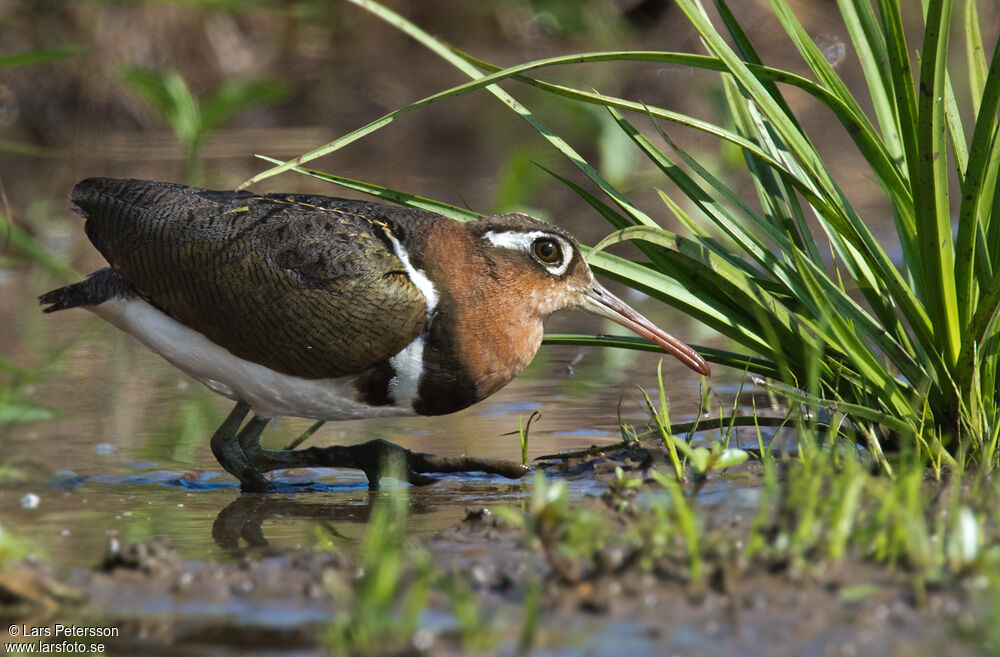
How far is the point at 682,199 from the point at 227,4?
4.32 metres

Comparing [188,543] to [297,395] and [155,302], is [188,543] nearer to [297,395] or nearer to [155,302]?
[297,395]

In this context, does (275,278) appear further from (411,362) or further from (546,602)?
(546,602)

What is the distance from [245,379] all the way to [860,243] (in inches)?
87.5

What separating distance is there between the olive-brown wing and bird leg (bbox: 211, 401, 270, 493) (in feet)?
1.23

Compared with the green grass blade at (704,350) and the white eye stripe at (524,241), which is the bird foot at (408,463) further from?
the white eye stripe at (524,241)

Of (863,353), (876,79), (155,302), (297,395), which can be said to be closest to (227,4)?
(155,302)

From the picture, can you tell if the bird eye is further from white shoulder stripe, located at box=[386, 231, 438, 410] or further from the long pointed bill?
white shoulder stripe, located at box=[386, 231, 438, 410]

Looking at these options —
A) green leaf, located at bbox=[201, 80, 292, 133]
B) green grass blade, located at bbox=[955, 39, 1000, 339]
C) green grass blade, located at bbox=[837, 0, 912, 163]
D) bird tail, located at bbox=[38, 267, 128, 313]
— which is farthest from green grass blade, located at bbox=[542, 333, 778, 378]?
green leaf, located at bbox=[201, 80, 292, 133]

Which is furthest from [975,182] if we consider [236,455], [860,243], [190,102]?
[190,102]

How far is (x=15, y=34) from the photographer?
10.6 metres

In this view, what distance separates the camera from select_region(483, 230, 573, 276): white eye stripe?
4.83 metres

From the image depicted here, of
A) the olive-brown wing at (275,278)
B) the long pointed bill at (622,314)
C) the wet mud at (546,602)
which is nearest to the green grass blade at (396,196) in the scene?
the olive-brown wing at (275,278)

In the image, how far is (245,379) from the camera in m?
4.75

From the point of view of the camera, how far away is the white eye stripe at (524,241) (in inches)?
190
